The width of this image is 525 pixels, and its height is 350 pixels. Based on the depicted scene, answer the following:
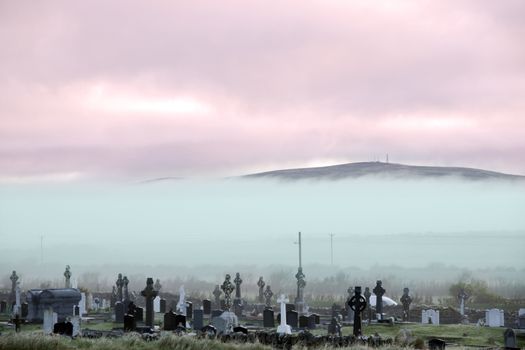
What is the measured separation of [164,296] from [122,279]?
7.37m

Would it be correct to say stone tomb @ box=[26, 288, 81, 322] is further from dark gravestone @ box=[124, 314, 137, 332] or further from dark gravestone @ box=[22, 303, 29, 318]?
dark gravestone @ box=[124, 314, 137, 332]

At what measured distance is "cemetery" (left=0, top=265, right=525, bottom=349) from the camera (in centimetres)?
2977

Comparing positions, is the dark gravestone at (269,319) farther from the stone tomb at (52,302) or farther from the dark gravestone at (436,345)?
the dark gravestone at (436,345)

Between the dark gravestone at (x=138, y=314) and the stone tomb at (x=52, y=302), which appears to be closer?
the dark gravestone at (x=138, y=314)

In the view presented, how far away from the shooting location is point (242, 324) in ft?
150

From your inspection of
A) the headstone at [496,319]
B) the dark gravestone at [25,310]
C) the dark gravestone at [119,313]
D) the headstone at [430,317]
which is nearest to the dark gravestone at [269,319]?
the dark gravestone at [119,313]

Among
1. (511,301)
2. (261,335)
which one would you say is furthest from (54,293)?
(511,301)

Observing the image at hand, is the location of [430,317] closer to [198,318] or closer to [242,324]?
[242,324]

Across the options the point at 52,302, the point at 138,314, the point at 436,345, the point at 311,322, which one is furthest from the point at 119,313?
the point at 436,345

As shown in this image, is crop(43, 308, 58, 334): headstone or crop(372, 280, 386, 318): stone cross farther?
crop(372, 280, 386, 318): stone cross

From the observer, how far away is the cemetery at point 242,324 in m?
29.8

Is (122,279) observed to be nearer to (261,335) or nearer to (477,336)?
(477,336)

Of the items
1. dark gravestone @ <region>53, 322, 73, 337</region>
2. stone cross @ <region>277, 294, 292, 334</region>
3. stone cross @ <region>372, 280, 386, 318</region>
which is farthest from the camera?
stone cross @ <region>372, 280, 386, 318</region>

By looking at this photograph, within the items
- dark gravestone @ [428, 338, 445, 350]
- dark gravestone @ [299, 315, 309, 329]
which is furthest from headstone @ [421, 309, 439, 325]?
dark gravestone @ [428, 338, 445, 350]
